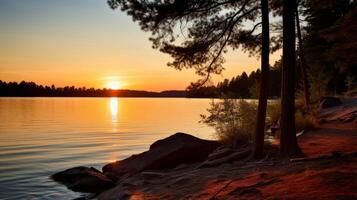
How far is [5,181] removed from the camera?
16922 millimetres

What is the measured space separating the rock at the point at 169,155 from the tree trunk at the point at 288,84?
5.23 m

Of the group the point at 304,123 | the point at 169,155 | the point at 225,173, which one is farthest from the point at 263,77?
the point at 304,123

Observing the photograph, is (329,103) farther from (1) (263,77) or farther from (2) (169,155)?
(1) (263,77)

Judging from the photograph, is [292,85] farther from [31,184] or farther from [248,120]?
[31,184]

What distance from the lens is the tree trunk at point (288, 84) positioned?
40.8 feet

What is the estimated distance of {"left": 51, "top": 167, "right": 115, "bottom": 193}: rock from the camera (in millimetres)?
14797

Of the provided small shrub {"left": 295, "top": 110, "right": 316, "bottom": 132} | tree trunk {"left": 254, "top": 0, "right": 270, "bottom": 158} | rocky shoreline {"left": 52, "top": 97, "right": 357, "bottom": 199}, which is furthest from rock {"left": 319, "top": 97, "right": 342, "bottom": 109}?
tree trunk {"left": 254, "top": 0, "right": 270, "bottom": 158}

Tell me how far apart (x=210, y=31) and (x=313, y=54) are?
112 ft

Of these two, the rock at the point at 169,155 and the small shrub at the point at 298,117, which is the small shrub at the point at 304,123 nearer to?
the small shrub at the point at 298,117

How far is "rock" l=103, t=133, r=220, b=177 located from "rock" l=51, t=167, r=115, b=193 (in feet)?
4.65

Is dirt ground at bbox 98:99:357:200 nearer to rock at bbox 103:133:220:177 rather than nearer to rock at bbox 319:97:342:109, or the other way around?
rock at bbox 103:133:220:177

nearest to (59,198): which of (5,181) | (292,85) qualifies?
(5,181)

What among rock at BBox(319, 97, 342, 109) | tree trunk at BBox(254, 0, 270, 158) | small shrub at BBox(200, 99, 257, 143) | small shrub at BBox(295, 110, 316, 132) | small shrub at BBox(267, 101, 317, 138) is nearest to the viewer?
tree trunk at BBox(254, 0, 270, 158)

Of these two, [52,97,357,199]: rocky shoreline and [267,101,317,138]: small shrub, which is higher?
[267,101,317,138]: small shrub
